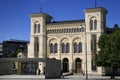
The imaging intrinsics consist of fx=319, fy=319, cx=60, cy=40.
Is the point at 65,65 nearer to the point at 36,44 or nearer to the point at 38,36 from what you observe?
the point at 36,44

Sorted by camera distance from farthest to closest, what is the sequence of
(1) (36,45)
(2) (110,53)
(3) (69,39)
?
(1) (36,45) < (3) (69,39) < (2) (110,53)

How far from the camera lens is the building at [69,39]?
262 feet

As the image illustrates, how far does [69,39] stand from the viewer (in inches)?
3275

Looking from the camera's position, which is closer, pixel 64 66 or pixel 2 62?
pixel 2 62

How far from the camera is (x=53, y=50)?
85.5 m

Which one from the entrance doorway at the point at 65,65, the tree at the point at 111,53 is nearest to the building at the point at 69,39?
the entrance doorway at the point at 65,65

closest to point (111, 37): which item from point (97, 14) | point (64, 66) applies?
point (97, 14)

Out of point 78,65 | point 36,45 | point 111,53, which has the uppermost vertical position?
point 36,45

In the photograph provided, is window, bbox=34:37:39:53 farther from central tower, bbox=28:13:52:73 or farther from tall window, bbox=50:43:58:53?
tall window, bbox=50:43:58:53

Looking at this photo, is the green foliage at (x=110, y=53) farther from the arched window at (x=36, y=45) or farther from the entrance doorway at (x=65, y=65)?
the arched window at (x=36, y=45)

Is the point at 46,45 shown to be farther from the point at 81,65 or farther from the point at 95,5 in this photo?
the point at 95,5

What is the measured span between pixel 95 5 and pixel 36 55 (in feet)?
67.6

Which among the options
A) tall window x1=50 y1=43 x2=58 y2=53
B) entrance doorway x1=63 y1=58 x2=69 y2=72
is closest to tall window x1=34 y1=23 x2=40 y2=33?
tall window x1=50 y1=43 x2=58 y2=53

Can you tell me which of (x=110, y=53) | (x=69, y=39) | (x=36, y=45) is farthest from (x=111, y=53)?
(x=36, y=45)
